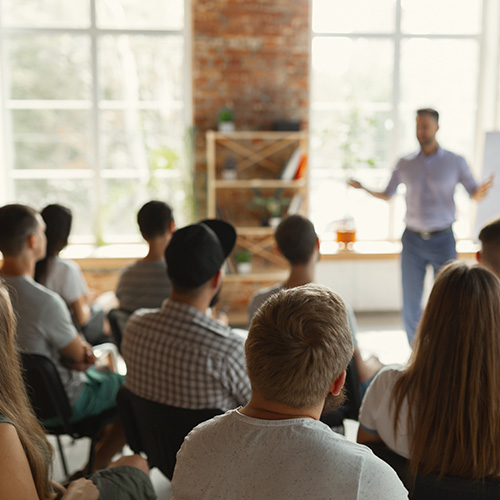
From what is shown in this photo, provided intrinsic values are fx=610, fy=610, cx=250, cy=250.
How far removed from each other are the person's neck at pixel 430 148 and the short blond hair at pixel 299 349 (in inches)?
145

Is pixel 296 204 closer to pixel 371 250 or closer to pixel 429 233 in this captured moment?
pixel 371 250

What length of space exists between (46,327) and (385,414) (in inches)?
55.7

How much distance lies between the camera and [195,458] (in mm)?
1103

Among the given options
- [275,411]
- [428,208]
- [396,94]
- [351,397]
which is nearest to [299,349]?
[275,411]

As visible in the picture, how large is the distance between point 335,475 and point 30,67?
5.57m

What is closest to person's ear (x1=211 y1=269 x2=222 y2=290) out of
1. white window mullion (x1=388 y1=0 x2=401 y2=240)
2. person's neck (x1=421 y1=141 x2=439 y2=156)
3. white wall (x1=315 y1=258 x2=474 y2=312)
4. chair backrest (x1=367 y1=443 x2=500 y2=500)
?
chair backrest (x1=367 y1=443 x2=500 y2=500)

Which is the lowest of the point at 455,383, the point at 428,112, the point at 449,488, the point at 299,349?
the point at 449,488

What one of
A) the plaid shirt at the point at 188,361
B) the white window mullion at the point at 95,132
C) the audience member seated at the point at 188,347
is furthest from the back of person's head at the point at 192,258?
the white window mullion at the point at 95,132

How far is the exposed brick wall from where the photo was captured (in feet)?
17.7

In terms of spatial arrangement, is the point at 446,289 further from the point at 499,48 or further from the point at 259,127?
the point at 499,48

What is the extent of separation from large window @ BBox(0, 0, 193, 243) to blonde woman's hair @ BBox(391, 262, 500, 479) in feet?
13.7

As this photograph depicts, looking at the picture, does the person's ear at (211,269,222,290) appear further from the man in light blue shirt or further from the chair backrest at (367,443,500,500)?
the man in light blue shirt

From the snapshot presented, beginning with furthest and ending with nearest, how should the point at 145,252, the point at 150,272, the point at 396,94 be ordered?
the point at 396,94 < the point at 145,252 < the point at 150,272

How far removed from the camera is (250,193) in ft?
18.8
